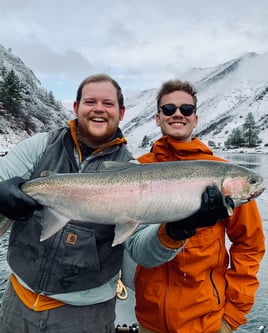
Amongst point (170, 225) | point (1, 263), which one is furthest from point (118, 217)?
point (1, 263)

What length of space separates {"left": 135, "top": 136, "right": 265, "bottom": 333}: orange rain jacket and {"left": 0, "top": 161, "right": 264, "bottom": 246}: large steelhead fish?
18.1 inches

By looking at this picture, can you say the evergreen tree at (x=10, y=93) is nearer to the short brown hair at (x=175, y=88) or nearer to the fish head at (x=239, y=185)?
the short brown hair at (x=175, y=88)

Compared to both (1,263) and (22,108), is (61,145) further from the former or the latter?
(22,108)

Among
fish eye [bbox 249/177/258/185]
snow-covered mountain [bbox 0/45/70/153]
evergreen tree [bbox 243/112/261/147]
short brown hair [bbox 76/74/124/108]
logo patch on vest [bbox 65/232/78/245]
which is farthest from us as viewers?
evergreen tree [bbox 243/112/261/147]

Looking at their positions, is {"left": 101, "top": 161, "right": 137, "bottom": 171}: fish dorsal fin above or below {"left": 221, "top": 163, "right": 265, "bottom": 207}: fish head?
above

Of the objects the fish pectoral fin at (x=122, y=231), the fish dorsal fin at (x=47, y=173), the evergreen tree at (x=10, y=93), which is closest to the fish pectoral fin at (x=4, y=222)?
the fish dorsal fin at (x=47, y=173)

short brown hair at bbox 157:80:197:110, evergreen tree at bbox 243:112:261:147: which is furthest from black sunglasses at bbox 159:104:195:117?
evergreen tree at bbox 243:112:261:147

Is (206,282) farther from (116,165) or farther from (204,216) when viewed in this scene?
(116,165)

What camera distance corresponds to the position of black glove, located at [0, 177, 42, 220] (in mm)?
3000

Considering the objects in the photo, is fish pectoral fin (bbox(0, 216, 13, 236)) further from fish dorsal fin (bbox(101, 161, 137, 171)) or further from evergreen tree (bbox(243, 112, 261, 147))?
evergreen tree (bbox(243, 112, 261, 147))

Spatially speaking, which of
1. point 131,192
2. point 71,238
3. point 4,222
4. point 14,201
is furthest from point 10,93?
point 131,192

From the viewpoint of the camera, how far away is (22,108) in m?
66.3

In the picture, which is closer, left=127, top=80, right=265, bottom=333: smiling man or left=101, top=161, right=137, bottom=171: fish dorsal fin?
left=101, top=161, right=137, bottom=171: fish dorsal fin

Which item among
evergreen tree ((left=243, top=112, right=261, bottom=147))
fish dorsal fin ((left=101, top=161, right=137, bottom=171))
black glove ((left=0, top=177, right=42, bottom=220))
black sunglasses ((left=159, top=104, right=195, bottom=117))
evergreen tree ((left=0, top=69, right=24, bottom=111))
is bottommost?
evergreen tree ((left=243, top=112, right=261, bottom=147))
